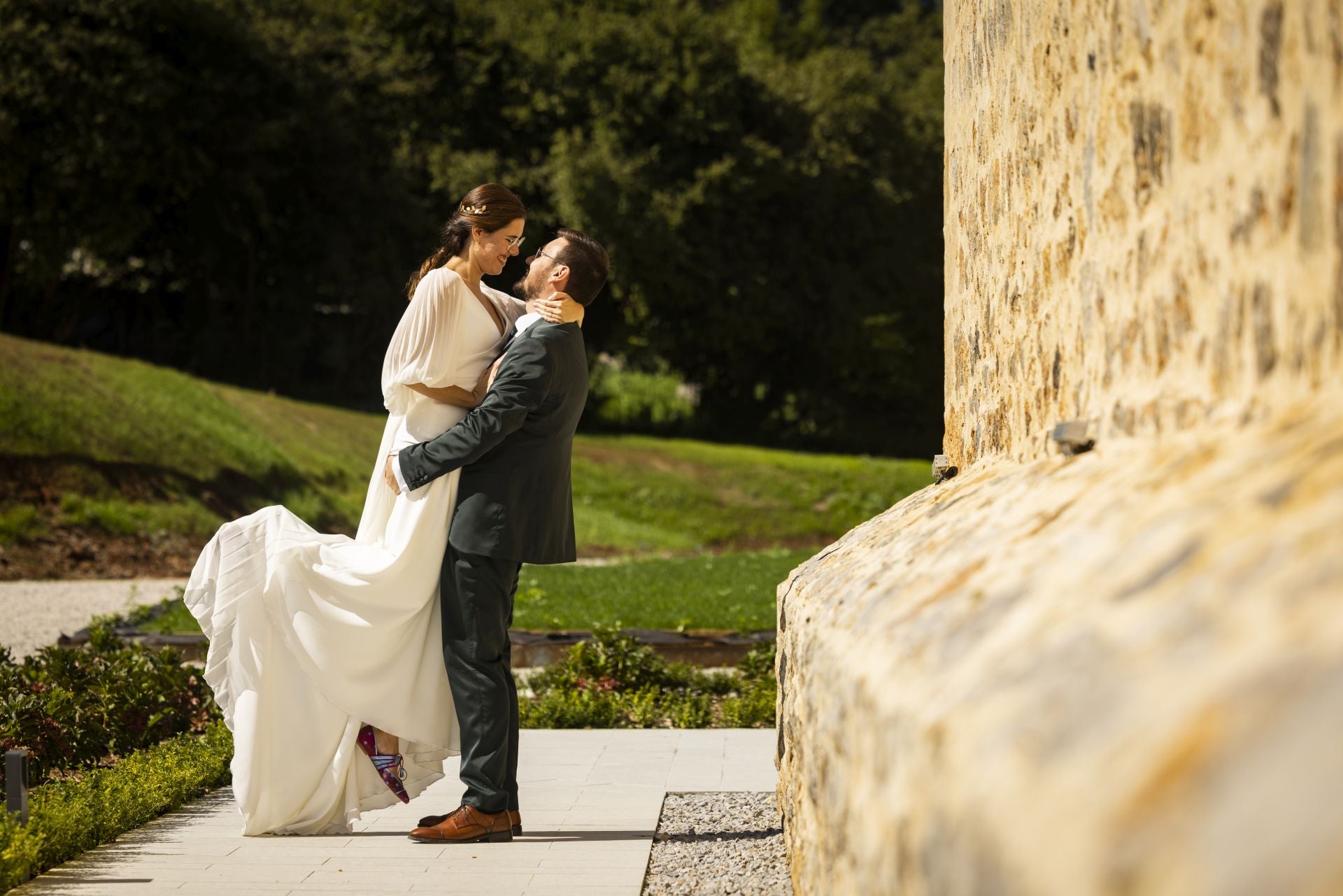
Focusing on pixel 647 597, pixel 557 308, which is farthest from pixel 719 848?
pixel 647 597

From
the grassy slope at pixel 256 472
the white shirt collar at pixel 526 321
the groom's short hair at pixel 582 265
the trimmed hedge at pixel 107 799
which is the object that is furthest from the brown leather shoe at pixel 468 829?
the grassy slope at pixel 256 472

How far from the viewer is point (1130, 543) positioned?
200 cm

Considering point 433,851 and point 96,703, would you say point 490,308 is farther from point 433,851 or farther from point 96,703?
point 96,703

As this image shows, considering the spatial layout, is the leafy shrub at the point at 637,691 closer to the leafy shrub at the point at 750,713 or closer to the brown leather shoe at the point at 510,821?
the leafy shrub at the point at 750,713

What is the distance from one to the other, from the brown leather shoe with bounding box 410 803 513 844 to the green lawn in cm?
368

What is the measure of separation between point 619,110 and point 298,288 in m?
8.29

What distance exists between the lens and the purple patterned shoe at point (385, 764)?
4.59 metres

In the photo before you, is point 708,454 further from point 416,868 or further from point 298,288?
point 416,868

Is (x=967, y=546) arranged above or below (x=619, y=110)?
below

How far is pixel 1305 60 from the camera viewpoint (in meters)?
2.00

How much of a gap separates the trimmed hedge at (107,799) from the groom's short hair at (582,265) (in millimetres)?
2474

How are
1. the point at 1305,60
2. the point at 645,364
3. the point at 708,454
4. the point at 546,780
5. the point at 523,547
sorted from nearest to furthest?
the point at 1305,60 < the point at 523,547 < the point at 546,780 < the point at 708,454 < the point at 645,364

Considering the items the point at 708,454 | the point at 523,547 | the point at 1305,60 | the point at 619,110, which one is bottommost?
the point at 708,454

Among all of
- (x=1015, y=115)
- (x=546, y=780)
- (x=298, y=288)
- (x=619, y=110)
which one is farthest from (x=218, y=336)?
(x=1015, y=115)
